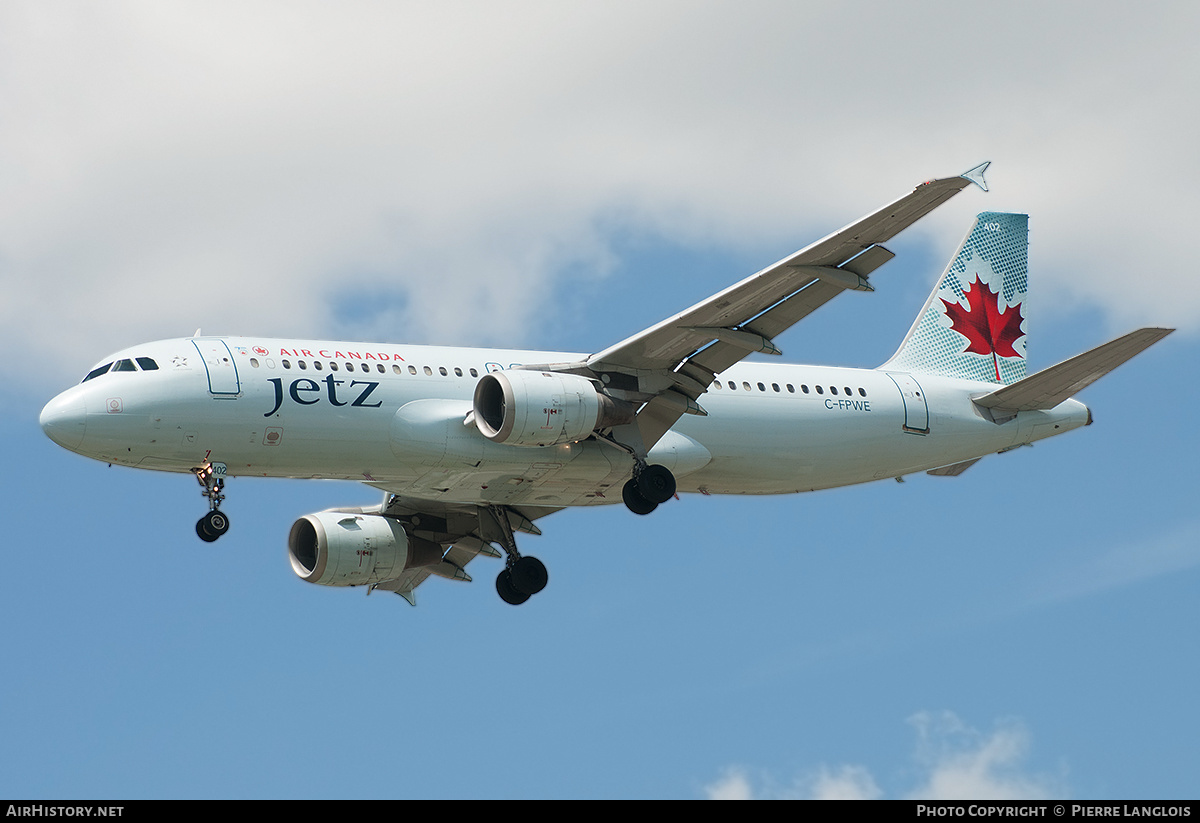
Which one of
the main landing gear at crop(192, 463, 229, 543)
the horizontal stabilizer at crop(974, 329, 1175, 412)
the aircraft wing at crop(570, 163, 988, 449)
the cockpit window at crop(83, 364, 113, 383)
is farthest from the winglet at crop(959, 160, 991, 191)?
the cockpit window at crop(83, 364, 113, 383)

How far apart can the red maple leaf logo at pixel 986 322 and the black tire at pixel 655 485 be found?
11323 millimetres

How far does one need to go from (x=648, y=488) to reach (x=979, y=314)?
43.1ft

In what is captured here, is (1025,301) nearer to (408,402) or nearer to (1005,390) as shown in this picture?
(1005,390)

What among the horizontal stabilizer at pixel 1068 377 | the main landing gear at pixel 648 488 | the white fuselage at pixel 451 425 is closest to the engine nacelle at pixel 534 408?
the white fuselage at pixel 451 425

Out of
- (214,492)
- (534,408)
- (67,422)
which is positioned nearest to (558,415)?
(534,408)

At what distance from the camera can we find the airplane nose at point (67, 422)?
3334 centimetres

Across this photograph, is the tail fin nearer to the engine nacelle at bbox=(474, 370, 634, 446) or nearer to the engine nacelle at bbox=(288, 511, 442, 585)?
the engine nacelle at bbox=(474, 370, 634, 446)

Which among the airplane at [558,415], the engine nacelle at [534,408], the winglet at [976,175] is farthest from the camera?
the engine nacelle at [534,408]

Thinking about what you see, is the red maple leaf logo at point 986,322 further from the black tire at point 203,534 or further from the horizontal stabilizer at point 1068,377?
the black tire at point 203,534

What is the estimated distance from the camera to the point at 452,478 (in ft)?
121

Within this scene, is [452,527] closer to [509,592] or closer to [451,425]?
[509,592]

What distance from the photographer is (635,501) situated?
37.3 metres

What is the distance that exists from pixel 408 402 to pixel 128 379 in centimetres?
579
